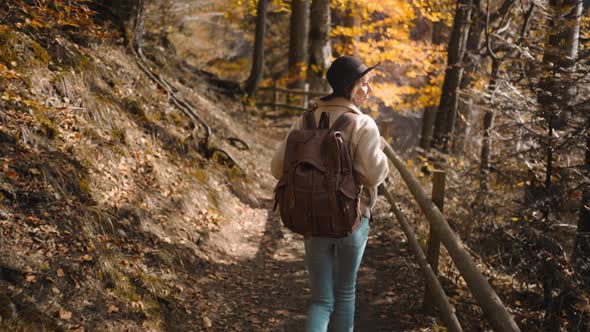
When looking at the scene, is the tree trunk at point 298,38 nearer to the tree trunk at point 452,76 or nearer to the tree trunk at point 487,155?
the tree trunk at point 452,76

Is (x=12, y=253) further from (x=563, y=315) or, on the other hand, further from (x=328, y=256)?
(x=563, y=315)

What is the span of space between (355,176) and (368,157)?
15 centimetres

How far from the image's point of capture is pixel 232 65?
21.0 m

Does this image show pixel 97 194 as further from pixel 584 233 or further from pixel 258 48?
pixel 258 48

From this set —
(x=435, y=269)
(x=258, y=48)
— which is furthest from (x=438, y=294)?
(x=258, y=48)

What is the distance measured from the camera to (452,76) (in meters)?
10.2

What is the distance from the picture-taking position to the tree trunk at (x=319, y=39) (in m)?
14.6

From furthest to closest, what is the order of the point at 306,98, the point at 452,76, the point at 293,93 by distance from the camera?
1. the point at 306,98
2. the point at 293,93
3. the point at 452,76

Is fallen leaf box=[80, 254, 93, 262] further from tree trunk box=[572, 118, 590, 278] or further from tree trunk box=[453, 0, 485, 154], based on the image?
tree trunk box=[453, 0, 485, 154]

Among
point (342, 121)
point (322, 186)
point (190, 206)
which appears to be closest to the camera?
point (322, 186)

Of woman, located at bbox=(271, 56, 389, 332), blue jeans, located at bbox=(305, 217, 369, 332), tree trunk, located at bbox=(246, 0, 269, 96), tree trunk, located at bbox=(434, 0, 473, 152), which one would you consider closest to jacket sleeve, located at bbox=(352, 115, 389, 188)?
woman, located at bbox=(271, 56, 389, 332)

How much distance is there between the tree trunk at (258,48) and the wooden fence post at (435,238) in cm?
998

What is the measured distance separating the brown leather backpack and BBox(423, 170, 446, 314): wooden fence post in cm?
185

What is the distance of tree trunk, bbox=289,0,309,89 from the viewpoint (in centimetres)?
1600
